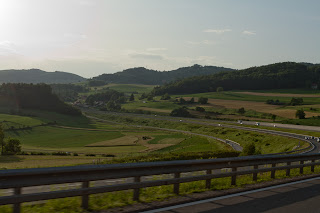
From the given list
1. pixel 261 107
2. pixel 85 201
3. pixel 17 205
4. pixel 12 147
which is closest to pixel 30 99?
pixel 12 147

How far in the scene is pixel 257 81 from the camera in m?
177

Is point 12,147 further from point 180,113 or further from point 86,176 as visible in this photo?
point 180,113

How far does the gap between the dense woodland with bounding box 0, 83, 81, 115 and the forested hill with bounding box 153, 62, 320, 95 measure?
6592 cm

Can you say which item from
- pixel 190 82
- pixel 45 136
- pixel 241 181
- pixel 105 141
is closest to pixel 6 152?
pixel 105 141

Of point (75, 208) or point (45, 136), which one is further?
point (45, 136)

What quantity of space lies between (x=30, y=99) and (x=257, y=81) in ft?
370

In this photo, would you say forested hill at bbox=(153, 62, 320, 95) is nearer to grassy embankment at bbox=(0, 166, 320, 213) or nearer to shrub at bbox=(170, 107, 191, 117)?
shrub at bbox=(170, 107, 191, 117)

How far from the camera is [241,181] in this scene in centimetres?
1286

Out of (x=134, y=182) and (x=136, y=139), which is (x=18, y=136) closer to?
(x=136, y=139)

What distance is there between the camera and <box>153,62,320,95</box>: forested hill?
16888cm

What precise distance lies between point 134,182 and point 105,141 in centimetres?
6695

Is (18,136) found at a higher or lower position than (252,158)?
lower

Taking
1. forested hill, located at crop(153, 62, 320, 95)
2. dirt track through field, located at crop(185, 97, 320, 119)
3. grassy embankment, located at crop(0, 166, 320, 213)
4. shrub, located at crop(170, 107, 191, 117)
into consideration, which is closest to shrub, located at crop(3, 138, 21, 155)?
grassy embankment, located at crop(0, 166, 320, 213)

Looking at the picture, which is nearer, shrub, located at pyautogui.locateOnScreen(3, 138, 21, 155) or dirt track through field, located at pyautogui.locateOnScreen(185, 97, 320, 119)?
shrub, located at pyautogui.locateOnScreen(3, 138, 21, 155)
